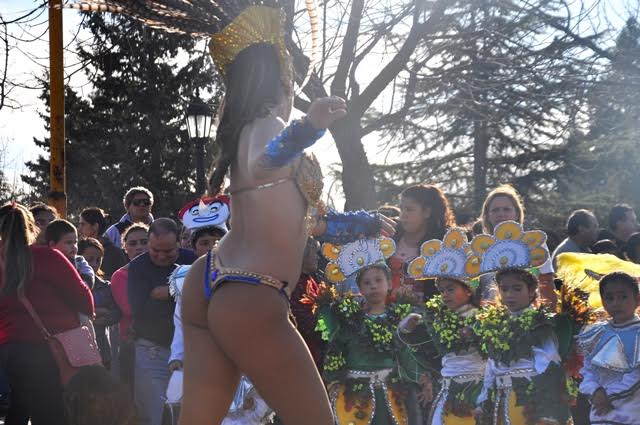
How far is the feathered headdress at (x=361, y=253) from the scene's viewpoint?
6.35 metres

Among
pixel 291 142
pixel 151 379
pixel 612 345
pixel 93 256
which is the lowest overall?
pixel 151 379

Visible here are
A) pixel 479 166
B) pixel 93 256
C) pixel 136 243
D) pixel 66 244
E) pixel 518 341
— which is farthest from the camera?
pixel 479 166

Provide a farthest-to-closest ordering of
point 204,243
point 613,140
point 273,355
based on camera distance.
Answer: point 613,140 → point 204,243 → point 273,355

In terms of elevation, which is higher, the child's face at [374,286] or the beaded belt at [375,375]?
the child's face at [374,286]

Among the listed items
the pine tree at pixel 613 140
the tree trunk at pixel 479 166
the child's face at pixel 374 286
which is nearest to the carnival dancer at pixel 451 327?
the child's face at pixel 374 286

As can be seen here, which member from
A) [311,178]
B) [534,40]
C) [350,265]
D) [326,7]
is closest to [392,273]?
[350,265]

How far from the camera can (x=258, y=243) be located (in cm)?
318

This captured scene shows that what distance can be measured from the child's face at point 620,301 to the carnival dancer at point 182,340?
236 centimetres

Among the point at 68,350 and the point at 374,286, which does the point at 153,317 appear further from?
the point at 374,286

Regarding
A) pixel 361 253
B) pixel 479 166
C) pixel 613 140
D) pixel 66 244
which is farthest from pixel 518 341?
pixel 479 166

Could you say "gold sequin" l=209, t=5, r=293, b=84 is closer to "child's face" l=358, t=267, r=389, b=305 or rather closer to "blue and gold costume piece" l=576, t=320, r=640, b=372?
"child's face" l=358, t=267, r=389, b=305

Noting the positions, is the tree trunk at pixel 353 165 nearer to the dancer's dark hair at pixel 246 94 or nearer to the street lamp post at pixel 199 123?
the street lamp post at pixel 199 123

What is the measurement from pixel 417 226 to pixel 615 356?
173 centimetres

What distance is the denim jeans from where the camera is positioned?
677 centimetres
